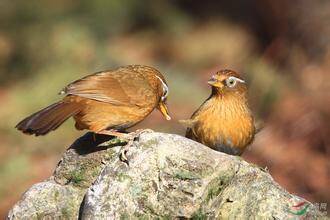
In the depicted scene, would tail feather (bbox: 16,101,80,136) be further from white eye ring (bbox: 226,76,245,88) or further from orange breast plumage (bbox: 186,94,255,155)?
white eye ring (bbox: 226,76,245,88)

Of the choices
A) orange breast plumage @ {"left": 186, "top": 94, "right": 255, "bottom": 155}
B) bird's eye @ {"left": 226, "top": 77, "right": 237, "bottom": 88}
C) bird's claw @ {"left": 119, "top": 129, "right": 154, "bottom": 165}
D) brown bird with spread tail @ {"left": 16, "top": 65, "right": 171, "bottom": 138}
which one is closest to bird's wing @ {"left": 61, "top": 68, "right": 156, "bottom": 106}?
brown bird with spread tail @ {"left": 16, "top": 65, "right": 171, "bottom": 138}

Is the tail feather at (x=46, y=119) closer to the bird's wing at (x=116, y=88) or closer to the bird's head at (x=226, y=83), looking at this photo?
the bird's wing at (x=116, y=88)

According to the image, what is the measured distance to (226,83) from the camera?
7512 mm

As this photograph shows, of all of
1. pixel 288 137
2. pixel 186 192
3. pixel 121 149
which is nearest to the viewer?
pixel 186 192

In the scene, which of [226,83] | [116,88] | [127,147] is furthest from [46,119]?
[226,83]

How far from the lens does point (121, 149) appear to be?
19.6 ft

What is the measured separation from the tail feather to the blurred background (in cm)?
425

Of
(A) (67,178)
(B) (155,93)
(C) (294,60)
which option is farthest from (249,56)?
(A) (67,178)

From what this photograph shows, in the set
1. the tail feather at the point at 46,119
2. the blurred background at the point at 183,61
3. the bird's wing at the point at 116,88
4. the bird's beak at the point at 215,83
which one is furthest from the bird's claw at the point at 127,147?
the blurred background at the point at 183,61

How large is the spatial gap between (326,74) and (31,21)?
6.00 metres

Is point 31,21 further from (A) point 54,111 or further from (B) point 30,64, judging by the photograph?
(A) point 54,111

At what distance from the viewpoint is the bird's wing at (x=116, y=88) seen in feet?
22.8

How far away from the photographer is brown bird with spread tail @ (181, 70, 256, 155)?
23.9ft

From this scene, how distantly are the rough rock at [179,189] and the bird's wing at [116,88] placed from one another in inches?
48.8
